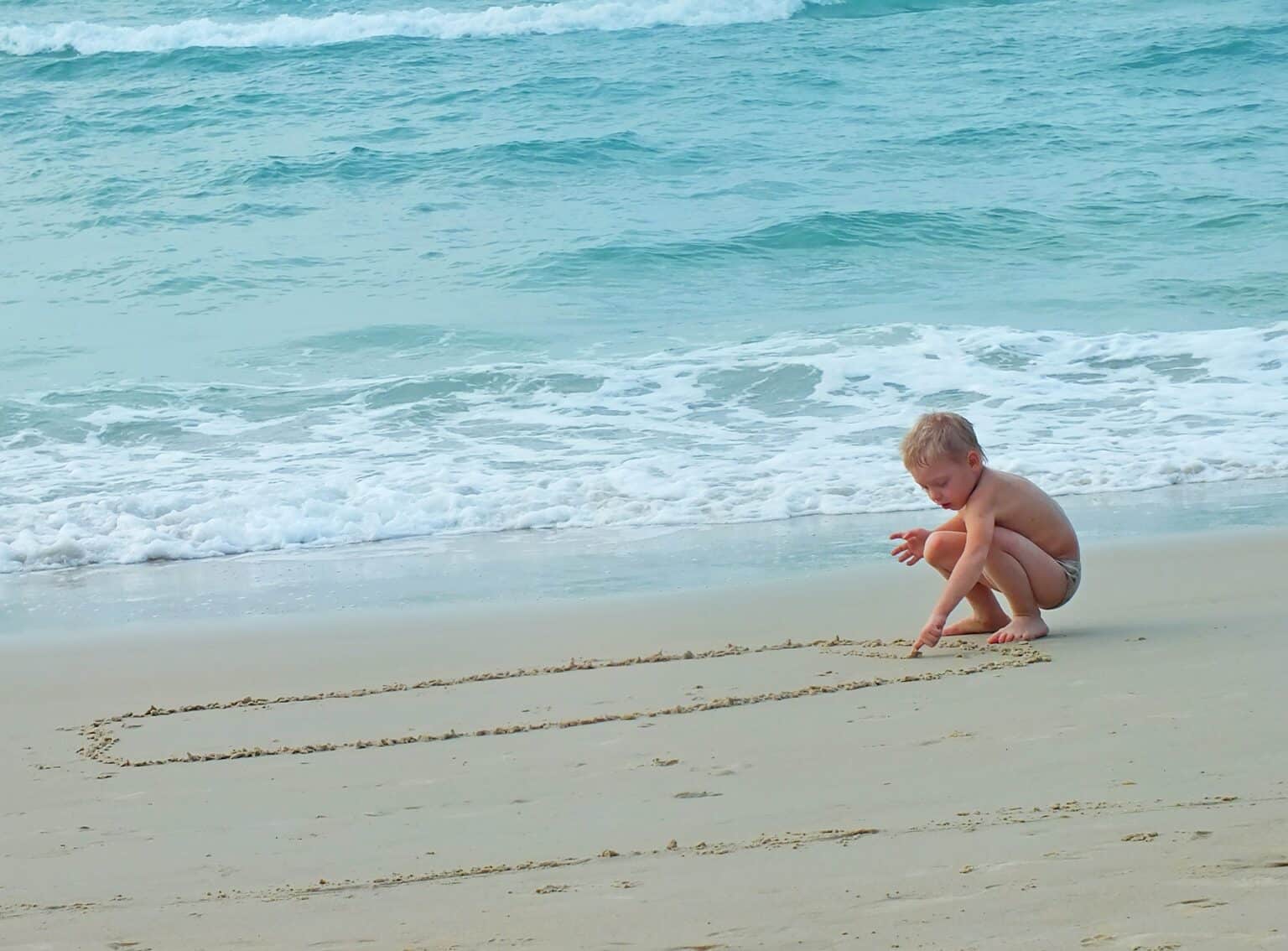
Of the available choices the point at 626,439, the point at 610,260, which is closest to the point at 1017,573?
the point at 626,439

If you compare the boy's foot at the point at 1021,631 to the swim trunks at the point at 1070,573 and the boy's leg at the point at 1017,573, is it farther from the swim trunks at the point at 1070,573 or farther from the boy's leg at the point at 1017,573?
the swim trunks at the point at 1070,573

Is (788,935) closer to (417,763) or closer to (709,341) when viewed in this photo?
(417,763)

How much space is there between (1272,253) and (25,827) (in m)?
11.6

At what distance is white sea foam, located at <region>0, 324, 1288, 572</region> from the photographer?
6336 mm

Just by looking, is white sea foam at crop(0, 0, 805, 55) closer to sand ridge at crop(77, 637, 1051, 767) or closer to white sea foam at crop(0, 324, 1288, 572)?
white sea foam at crop(0, 324, 1288, 572)

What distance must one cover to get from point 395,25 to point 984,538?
20.8 meters

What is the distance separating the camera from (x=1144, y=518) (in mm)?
5754

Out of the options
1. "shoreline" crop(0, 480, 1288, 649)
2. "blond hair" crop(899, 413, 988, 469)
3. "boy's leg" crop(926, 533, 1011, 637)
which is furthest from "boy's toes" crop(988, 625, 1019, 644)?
"shoreline" crop(0, 480, 1288, 649)

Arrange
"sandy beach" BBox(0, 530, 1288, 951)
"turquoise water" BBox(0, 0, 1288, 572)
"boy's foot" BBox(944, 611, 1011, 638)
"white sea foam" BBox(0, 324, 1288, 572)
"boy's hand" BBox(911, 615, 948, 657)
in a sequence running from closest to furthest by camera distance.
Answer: "sandy beach" BBox(0, 530, 1288, 951) < "boy's hand" BBox(911, 615, 948, 657) < "boy's foot" BBox(944, 611, 1011, 638) < "white sea foam" BBox(0, 324, 1288, 572) < "turquoise water" BBox(0, 0, 1288, 572)

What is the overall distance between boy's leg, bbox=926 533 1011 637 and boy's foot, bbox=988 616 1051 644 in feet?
0.41

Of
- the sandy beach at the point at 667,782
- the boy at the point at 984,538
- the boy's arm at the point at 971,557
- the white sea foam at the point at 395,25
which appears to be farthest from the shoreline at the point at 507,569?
the white sea foam at the point at 395,25

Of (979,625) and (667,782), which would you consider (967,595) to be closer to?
(979,625)

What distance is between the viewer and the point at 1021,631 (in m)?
3.91

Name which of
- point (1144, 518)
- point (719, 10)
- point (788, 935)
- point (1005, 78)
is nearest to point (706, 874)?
point (788, 935)
